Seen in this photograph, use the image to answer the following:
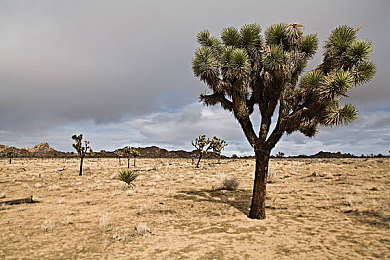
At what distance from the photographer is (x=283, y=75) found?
8.88 meters

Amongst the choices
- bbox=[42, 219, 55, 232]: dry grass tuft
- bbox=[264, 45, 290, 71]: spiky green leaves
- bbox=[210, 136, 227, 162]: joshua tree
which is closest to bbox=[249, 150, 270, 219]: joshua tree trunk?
bbox=[264, 45, 290, 71]: spiky green leaves

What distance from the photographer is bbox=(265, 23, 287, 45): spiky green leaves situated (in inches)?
389

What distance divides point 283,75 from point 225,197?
784cm

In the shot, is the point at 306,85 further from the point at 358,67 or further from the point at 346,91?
the point at 358,67

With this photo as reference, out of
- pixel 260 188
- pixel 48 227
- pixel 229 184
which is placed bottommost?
pixel 48 227

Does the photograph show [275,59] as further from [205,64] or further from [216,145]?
[216,145]

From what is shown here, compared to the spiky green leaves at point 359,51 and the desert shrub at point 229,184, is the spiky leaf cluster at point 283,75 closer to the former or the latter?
the spiky green leaves at point 359,51

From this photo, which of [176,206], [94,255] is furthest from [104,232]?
[176,206]

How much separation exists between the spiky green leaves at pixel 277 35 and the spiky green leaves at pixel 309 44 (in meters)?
0.91

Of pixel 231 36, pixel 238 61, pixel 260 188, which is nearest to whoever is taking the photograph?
pixel 260 188

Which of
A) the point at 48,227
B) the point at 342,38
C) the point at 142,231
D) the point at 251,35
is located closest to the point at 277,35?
the point at 251,35

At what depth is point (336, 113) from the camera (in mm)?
8516

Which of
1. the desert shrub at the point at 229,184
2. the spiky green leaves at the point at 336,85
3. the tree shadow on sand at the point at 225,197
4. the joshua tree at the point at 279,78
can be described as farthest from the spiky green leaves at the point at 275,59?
the desert shrub at the point at 229,184

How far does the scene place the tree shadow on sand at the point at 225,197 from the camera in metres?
11.9
